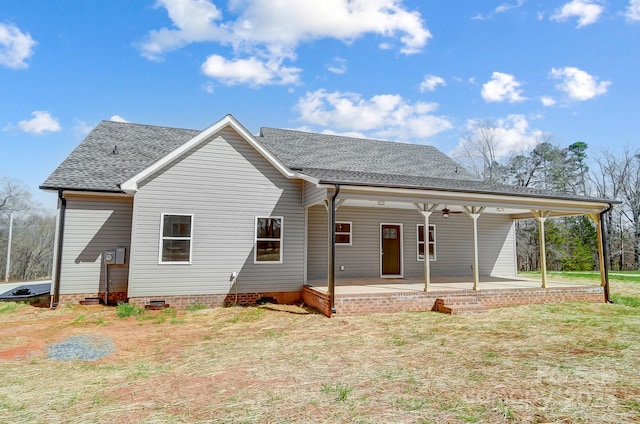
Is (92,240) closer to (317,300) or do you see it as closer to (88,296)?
(88,296)

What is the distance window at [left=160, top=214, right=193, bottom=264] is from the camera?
9188 millimetres

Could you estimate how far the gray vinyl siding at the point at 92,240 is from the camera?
917 centimetres

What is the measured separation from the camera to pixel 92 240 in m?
9.38

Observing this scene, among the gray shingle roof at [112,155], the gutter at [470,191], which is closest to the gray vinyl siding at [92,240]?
the gray shingle roof at [112,155]

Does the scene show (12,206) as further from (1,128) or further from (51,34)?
(51,34)

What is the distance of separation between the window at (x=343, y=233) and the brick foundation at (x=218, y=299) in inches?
103

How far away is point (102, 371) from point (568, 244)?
31.2 meters

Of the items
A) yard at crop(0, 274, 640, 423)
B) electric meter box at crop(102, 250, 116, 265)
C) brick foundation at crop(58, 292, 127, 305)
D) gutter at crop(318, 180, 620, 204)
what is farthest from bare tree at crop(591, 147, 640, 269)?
electric meter box at crop(102, 250, 116, 265)

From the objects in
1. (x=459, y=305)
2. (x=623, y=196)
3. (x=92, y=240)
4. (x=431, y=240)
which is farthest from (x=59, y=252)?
(x=623, y=196)

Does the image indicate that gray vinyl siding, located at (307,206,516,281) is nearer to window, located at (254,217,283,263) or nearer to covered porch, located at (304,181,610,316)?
covered porch, located at (304,181,610,316)

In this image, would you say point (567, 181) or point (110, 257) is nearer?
point (110, 257)

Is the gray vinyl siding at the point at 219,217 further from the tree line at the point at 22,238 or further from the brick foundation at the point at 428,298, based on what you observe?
the tree line at the point at 22,238

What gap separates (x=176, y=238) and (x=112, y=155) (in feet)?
14.3

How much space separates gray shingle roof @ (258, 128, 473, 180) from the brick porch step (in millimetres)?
6186
